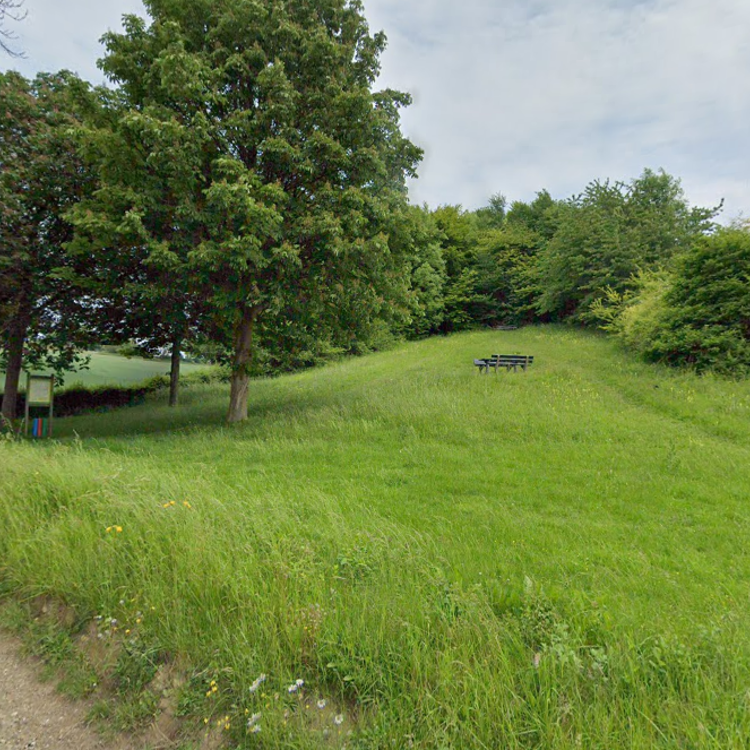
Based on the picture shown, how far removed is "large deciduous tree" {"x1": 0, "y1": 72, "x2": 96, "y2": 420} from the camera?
31.5 feet

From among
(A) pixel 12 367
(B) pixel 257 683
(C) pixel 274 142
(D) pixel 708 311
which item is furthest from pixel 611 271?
(A) pixel 12 367

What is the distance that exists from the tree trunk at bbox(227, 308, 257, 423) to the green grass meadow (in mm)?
3235

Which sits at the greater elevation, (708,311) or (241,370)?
(708,311)

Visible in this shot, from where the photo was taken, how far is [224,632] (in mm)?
2496

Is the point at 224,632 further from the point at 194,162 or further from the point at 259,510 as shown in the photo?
the point at 194,162

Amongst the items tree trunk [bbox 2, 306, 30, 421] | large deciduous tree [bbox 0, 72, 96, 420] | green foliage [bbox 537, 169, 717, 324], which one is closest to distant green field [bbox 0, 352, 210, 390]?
tree trunk [bbox 2, 306, 30, 421]

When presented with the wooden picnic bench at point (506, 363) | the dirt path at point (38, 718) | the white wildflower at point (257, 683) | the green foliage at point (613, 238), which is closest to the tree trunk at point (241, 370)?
the wooden picnic bench at point (506, 363)

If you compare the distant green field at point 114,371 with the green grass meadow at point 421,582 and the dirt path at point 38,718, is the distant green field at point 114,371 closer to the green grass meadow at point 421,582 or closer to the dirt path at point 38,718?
the green grass meadow at point 421,582

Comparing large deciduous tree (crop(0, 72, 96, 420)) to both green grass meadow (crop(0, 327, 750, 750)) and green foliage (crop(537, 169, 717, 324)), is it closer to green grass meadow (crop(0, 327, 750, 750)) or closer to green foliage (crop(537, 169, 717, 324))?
green grass meadow (crop(0, 327, 750, 750))

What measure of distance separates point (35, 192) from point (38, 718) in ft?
38.6

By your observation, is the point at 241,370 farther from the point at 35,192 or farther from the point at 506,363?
the point at 506,363

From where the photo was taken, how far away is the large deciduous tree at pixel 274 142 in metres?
8.09

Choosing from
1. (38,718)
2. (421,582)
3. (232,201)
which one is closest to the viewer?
(38,718)

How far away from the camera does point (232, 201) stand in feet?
24.3
